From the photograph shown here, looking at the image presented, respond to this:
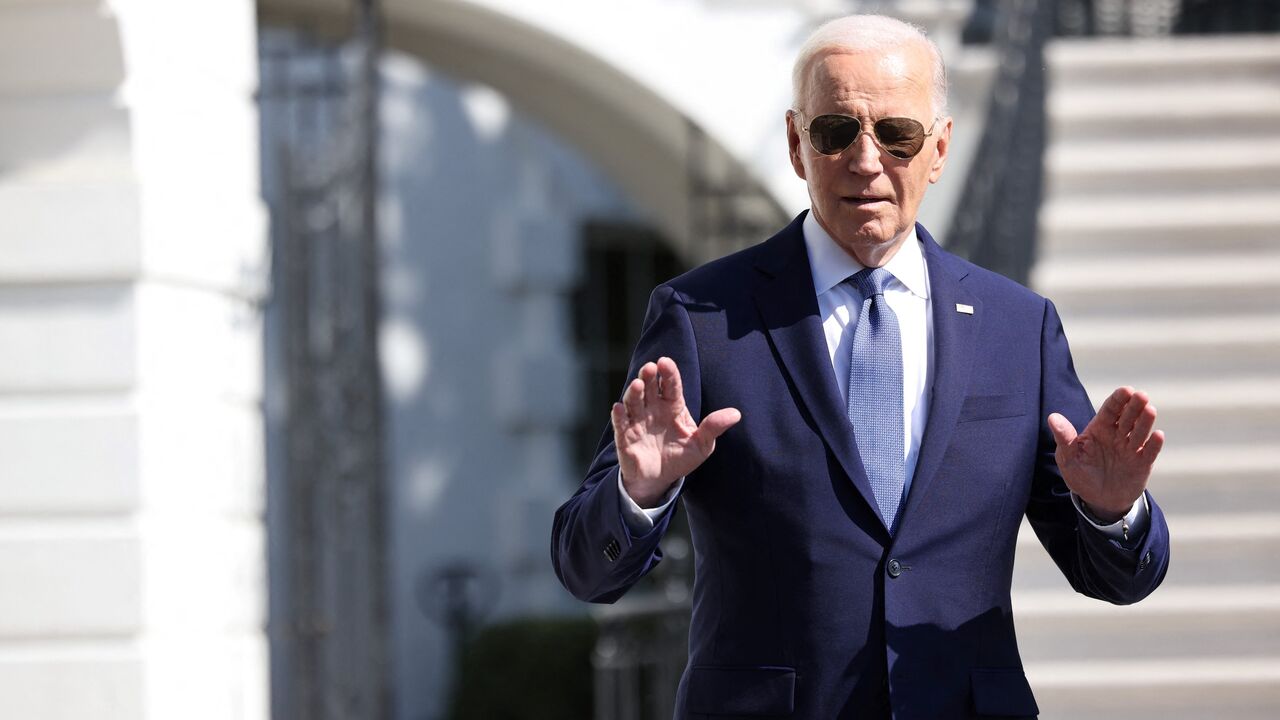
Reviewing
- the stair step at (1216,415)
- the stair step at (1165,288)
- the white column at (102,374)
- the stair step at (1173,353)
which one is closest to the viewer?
the white column at (102,374)

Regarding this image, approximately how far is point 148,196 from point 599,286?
8.09 m

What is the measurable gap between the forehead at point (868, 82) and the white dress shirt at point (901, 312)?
8.3 inches

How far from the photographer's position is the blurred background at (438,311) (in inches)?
201

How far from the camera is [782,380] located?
2.54m

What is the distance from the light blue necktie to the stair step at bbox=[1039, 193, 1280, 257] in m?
4.97

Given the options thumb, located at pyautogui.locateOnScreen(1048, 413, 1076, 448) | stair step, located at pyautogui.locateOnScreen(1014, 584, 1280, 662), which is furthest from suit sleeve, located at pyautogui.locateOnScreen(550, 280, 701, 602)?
stair step, located at pyautogui.locateOnScreen(1014, 584, 1280, 662)

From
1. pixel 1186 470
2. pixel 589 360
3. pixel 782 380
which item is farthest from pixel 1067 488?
pixel 589 360

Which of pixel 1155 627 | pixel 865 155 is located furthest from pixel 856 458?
pixel 1155 627

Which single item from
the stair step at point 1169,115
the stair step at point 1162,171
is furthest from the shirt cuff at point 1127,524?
the stair step at point 1169,115

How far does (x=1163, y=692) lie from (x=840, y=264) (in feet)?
12.0

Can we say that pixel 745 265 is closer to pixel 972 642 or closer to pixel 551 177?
pixel 972 642

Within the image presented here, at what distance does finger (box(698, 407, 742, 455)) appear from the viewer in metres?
2.35

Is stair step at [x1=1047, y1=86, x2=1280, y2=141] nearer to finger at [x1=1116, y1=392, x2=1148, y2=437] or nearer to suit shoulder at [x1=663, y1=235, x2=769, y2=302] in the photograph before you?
suit shoulder at [x1=663, y1=235, x2=769, y2=302]

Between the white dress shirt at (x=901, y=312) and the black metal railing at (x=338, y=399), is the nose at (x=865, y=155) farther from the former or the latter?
the black metal railing at (x=338, y=399)
